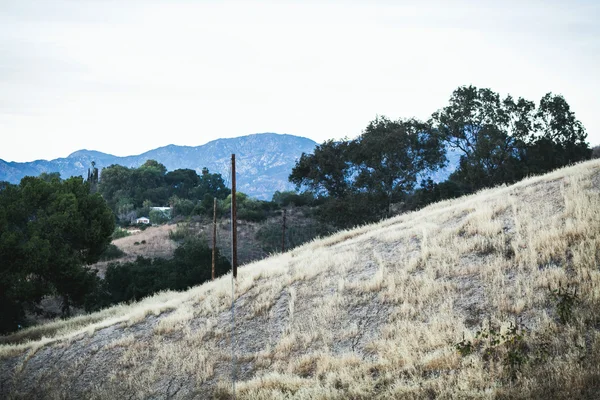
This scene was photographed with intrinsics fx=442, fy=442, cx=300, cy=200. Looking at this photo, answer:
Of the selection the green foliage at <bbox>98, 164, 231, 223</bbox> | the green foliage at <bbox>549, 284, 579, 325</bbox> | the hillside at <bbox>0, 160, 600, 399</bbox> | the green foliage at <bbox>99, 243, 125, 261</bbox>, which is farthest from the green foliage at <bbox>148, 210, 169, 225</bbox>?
the green foliage at <bbox>549, 284, 579, 325</bbox>

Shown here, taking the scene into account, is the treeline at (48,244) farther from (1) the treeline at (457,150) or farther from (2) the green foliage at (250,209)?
(2) the green foliage at (250,209)

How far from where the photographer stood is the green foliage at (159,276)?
34.5 meters

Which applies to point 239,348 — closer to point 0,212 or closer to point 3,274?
point 3,274

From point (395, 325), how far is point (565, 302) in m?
3.66

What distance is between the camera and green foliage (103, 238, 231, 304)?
1357 inches

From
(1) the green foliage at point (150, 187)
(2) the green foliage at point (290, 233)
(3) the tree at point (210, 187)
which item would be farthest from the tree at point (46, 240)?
(3) the tree at point (210, 187)

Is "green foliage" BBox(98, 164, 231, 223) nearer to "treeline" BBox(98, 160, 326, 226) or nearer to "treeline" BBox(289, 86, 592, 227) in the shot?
"treeline" BBox(98, 160, 326, 226)

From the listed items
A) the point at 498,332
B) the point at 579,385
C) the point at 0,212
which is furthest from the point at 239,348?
the point at 0,212

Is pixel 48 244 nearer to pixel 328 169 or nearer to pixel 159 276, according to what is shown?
pixel 159 276

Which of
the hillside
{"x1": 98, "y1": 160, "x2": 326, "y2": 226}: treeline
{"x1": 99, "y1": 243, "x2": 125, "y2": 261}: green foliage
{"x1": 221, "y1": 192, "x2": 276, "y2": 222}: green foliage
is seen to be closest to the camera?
the hillside

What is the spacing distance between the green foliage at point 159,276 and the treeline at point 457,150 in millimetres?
13959

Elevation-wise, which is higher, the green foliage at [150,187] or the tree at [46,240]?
the green foliage at [150,187]

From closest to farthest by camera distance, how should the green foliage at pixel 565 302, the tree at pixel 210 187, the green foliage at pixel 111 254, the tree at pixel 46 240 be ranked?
Answer: the green foliage at pixel 565 302 → the tree at pixel 46 240 → the green foliage at pixel 111 254 → the tree at pixel 210 187

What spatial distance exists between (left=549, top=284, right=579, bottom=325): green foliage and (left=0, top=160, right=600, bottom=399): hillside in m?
0.03
